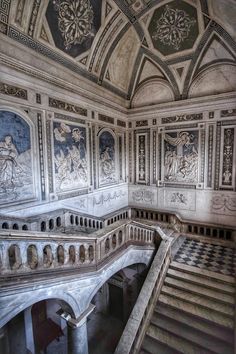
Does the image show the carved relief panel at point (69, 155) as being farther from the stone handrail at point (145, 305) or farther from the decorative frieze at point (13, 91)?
the stone handrail at point (145, 305)

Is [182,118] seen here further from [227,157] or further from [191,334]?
[191,334]

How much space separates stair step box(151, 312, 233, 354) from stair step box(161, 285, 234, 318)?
582 millimetres

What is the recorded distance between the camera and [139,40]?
24.1 ft

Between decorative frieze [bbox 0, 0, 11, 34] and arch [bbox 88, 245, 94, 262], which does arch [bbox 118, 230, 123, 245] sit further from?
decorative frieze [bbox 0, 0, 11, 34]

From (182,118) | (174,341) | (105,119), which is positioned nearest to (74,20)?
(105,119)

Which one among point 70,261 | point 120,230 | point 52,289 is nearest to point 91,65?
point 120,230

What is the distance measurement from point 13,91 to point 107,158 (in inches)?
171

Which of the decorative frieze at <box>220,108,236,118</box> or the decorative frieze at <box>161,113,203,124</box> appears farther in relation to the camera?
the decorative frieze at <box>161,113,203,124</box>

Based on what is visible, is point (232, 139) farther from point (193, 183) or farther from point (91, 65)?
point (91, 65)

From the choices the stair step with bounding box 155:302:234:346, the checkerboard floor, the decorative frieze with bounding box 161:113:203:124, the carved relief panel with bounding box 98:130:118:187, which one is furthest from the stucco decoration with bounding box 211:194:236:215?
the carved relief panel with bounding box 98:130:118:187

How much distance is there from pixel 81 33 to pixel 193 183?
22.9ft

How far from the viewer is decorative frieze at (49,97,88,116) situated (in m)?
5.91

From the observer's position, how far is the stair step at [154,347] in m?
4.24

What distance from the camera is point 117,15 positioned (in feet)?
20.4
